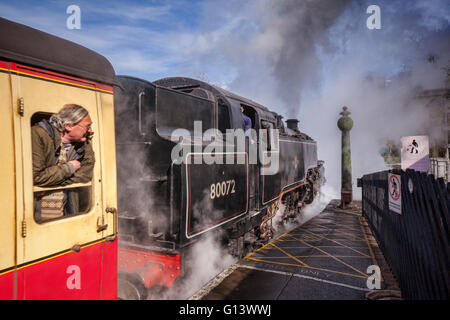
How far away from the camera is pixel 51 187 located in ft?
6.72

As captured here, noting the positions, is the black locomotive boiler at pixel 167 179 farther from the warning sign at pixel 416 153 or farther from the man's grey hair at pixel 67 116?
the warning sign at pixel 416 153

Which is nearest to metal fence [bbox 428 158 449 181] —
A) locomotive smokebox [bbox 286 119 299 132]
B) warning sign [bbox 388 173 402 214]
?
locomotive smokebox [bbox 286 119 299 132]

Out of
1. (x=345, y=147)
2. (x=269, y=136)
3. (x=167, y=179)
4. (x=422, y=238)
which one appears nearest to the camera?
(x=422, y=238)

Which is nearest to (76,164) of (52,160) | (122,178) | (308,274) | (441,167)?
(52,160)

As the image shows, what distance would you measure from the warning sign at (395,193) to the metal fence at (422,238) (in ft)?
0.21

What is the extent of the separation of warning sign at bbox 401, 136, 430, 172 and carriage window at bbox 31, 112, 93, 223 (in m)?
6.31

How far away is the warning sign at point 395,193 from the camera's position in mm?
3883

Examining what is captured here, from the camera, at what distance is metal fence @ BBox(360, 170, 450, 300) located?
2.57 m

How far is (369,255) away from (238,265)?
268cm

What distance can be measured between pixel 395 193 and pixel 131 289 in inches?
145

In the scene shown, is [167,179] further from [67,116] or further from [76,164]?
[67,116]
